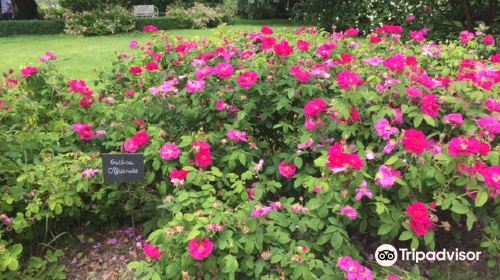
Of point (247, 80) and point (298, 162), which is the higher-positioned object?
point (247, 80)

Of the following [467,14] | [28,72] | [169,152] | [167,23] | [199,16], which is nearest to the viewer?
[169,152]

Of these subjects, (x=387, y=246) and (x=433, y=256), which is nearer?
(x=387, y=246)

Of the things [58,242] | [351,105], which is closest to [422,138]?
[351,105]

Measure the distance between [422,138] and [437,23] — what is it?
5088mm

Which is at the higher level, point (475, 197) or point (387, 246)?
point (475, 197)

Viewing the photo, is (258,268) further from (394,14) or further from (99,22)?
(99,22)

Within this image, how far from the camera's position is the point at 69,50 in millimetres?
10672

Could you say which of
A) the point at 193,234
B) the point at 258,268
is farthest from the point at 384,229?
the point at 193,234

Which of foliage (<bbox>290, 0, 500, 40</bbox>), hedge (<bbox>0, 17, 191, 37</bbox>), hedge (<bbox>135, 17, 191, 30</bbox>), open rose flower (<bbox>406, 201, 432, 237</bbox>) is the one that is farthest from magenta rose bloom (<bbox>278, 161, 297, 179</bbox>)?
hedge (<bbox>135, 17, 191, 30</bbox>)

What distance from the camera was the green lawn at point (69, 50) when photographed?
8.17 meters

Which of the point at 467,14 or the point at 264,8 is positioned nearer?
the point at 467,14

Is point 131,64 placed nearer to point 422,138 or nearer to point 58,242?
point 58,242

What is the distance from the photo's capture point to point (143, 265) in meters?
1.92

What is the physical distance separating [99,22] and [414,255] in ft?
45.1
